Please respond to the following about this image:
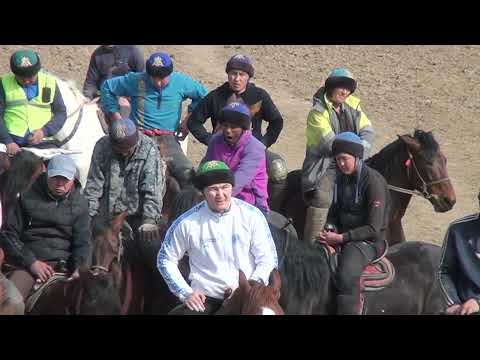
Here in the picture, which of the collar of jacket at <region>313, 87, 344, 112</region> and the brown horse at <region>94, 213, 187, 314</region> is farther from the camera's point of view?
the collar of jacket at <region>313, 87, 344, 112</region>

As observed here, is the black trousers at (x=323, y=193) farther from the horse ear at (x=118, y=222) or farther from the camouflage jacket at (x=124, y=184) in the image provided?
the horse ear at (x=118, y=222)

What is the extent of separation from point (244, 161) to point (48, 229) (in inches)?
69.2

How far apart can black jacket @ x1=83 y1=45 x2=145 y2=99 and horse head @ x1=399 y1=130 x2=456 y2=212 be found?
450cm

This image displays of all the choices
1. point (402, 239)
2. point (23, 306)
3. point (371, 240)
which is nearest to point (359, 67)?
point (402, 239)

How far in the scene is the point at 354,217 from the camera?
9.30m

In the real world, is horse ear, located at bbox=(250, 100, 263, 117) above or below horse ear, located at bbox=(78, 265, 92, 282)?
above

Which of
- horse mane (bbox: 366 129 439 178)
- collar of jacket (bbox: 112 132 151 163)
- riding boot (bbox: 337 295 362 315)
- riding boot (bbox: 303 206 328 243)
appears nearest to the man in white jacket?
riding boot (bbox: 337 295 362 315)

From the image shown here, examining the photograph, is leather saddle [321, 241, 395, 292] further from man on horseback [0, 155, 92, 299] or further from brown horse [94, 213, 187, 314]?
man on horseback [0, 155, 92, 299]

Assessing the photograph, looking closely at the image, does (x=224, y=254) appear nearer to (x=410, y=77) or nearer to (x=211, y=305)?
(x=211, y=305)

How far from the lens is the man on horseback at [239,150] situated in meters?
9.45

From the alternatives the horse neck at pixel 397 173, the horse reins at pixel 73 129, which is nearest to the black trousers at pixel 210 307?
the horse neck at pixel 397 173

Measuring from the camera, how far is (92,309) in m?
8.14

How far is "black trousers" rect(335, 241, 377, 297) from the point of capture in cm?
909

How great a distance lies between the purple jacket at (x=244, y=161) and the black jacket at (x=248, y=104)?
1.54 metres
